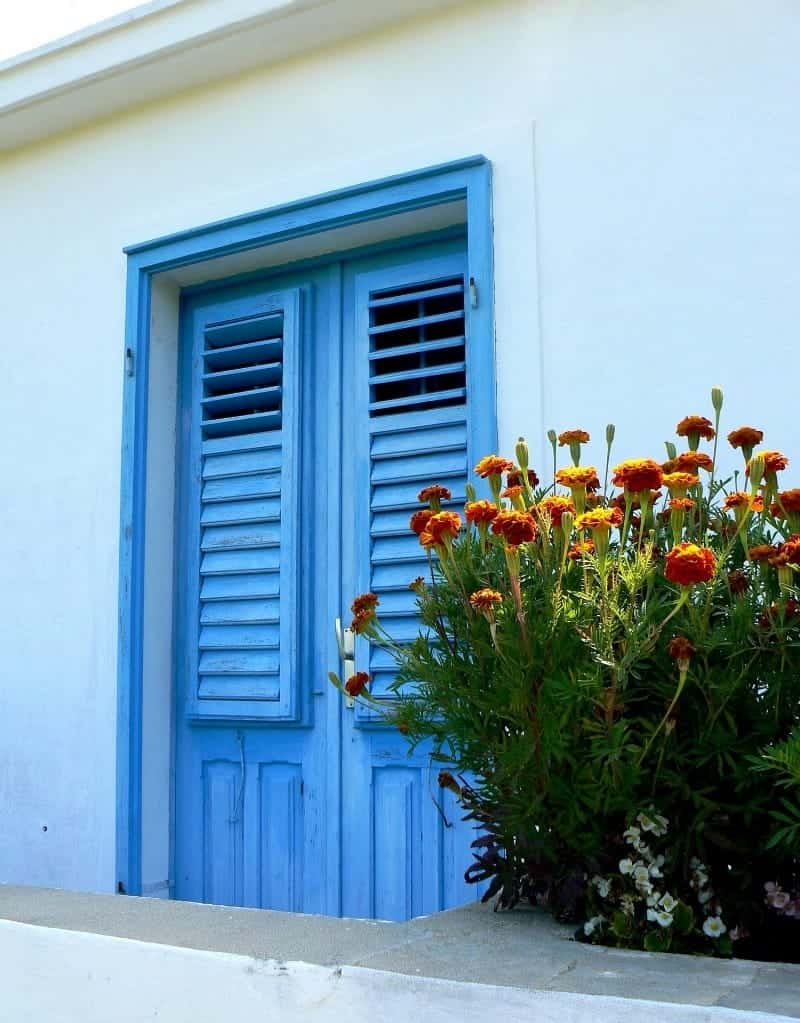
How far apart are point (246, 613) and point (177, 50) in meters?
1.90

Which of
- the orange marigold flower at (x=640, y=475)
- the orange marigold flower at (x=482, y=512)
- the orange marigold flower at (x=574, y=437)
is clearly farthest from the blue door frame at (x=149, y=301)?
the orange marigold flower at (x=640, y=475)

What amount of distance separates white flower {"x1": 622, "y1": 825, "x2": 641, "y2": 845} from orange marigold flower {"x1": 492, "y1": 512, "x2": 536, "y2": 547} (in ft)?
2.03

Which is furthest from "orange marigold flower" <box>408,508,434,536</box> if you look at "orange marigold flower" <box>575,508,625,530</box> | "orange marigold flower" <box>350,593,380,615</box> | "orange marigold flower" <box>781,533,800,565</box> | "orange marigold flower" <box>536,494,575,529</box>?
"orange marigold flower" <box>781,533,800,565</box>

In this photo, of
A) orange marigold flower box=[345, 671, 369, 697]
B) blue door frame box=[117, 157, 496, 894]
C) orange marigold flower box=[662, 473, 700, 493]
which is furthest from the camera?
blue door frame box=[117, 157, 496, 894]

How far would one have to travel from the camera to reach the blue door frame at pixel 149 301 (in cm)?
362

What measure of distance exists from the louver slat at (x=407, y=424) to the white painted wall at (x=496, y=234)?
288mm

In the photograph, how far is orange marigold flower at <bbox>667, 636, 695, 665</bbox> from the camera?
222 centimetres

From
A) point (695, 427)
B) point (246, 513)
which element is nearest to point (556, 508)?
point (695, 427)

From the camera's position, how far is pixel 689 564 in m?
2.09

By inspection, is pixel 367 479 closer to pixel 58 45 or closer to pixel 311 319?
pixel 311 319

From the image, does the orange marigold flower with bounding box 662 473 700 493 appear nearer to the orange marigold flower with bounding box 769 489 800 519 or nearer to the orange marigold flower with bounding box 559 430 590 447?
the orange marigold flower with bounding box 769 489 800 519

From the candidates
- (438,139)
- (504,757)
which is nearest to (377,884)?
(504,757)

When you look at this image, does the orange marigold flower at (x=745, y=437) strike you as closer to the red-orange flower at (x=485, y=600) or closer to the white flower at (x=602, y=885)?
the red-orange flower at (x=485, y=600)

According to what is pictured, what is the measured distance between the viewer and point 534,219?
358 cm
